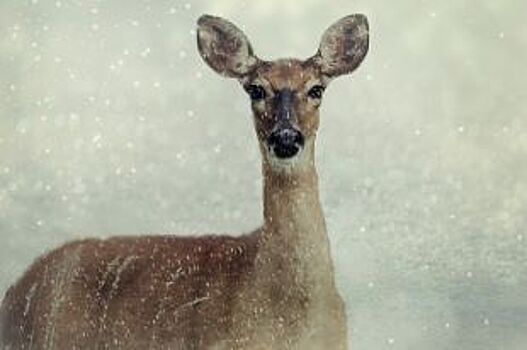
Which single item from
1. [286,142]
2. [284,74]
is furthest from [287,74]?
[286,142]

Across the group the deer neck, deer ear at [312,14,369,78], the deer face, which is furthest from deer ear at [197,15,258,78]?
the deer neck

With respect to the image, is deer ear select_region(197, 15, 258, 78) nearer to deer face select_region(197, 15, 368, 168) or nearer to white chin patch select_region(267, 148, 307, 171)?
deer face select_region(197, 15, 368, 168)

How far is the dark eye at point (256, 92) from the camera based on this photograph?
2186mm

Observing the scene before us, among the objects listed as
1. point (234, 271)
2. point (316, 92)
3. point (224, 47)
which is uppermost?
point (224, 47)

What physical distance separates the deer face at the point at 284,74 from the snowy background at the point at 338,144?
7 centimetres

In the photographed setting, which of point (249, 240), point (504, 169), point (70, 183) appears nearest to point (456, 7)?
point (504, 169)

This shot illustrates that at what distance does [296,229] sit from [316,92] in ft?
0.95

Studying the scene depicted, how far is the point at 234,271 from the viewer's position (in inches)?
83.1

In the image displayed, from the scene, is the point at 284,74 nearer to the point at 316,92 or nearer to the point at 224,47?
the point at 316,92

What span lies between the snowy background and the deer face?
0.07m

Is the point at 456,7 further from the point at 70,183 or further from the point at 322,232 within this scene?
the point at 70,183

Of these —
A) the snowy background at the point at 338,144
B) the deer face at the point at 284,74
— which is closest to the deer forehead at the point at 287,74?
the deer face at the point at 284,74

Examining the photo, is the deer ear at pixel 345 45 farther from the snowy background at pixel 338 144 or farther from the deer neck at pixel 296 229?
the deer neck at pixel 296 229

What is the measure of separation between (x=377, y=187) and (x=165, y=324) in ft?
1.91
